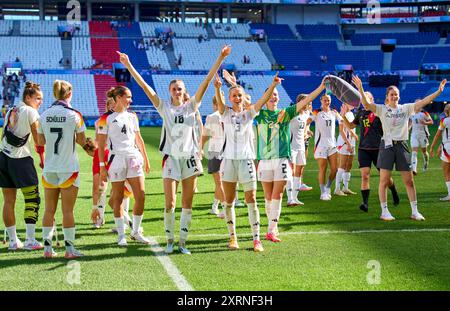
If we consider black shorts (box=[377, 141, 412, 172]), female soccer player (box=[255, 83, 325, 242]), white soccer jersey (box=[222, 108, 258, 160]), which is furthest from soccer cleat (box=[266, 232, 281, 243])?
black shorts (box=[377, 141, 412, 172])

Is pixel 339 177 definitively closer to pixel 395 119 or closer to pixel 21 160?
pixel 395 119

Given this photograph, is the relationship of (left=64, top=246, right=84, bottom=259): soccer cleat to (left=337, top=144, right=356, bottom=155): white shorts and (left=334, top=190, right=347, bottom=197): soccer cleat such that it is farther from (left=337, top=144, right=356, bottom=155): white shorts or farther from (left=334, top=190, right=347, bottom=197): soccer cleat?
(left=337, top=144, right=356, bottom=155): white shorts

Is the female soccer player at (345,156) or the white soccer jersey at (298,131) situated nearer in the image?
the white soccer jersey at (298,131)

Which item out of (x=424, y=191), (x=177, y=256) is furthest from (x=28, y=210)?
(x=424, y=191)

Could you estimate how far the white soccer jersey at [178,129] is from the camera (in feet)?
26.3

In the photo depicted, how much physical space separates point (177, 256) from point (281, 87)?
49612 millimetres

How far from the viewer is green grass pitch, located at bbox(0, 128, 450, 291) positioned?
262 inches

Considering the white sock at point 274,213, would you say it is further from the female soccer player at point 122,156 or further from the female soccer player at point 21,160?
the female soccer player at point 21,160

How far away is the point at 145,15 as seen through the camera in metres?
66.8

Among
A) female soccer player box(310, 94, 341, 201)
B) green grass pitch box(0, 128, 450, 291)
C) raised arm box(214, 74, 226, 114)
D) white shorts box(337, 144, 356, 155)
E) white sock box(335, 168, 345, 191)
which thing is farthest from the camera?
white shorts box(337, 144, 356, 155)

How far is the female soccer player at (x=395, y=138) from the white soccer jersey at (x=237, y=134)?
2.77 metres

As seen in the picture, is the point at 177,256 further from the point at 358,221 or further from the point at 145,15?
the point at 145,15

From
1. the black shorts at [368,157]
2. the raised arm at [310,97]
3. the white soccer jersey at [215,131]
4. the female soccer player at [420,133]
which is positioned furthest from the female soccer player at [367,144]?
the female soccer player at [420,133]

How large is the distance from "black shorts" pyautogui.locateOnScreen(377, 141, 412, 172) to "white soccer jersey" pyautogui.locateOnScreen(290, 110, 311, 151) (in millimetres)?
2591
